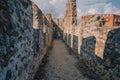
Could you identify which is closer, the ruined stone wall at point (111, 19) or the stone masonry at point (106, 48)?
the stone masonry at point (106, 48)

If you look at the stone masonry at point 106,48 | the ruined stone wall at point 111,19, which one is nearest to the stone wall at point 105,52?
the stone masonry at point 106,48

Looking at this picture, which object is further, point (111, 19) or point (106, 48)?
point (111, 19)

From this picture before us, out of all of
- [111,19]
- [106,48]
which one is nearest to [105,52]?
[106,48]

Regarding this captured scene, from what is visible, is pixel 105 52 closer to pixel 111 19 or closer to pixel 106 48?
pixel 106 48

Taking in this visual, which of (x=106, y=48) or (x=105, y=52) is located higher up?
(x=106, y=48)

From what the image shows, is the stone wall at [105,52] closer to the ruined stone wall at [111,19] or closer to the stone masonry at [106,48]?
the stone masonry at [106,48]

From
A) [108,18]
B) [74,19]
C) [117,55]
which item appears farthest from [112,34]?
[74,19]

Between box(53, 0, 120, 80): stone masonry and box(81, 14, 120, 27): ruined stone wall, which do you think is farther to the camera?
box(81, 14, 120, 27): ruined stone wall

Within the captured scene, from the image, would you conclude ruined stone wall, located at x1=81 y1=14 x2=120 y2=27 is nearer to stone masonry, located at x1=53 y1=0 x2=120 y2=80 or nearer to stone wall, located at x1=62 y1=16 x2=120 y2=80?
stone masonry, located at x1=53 y1=0 x2=120 y2=80

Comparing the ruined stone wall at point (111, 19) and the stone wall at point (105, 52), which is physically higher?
the ruined stone wall at point (111, 19)

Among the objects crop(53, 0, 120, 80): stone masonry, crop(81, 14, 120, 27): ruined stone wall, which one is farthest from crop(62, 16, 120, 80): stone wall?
crop(81, 14, 120, 27): ruined stone wall

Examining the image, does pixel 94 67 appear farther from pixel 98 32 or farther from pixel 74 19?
pixel 74 19

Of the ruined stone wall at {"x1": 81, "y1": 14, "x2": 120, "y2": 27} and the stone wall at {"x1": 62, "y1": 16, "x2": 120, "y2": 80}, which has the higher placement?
the ruined stone wall at {"x1": 81, "y1": 14, "x2": 120, "y2": 27}

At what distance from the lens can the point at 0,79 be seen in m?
1.65
